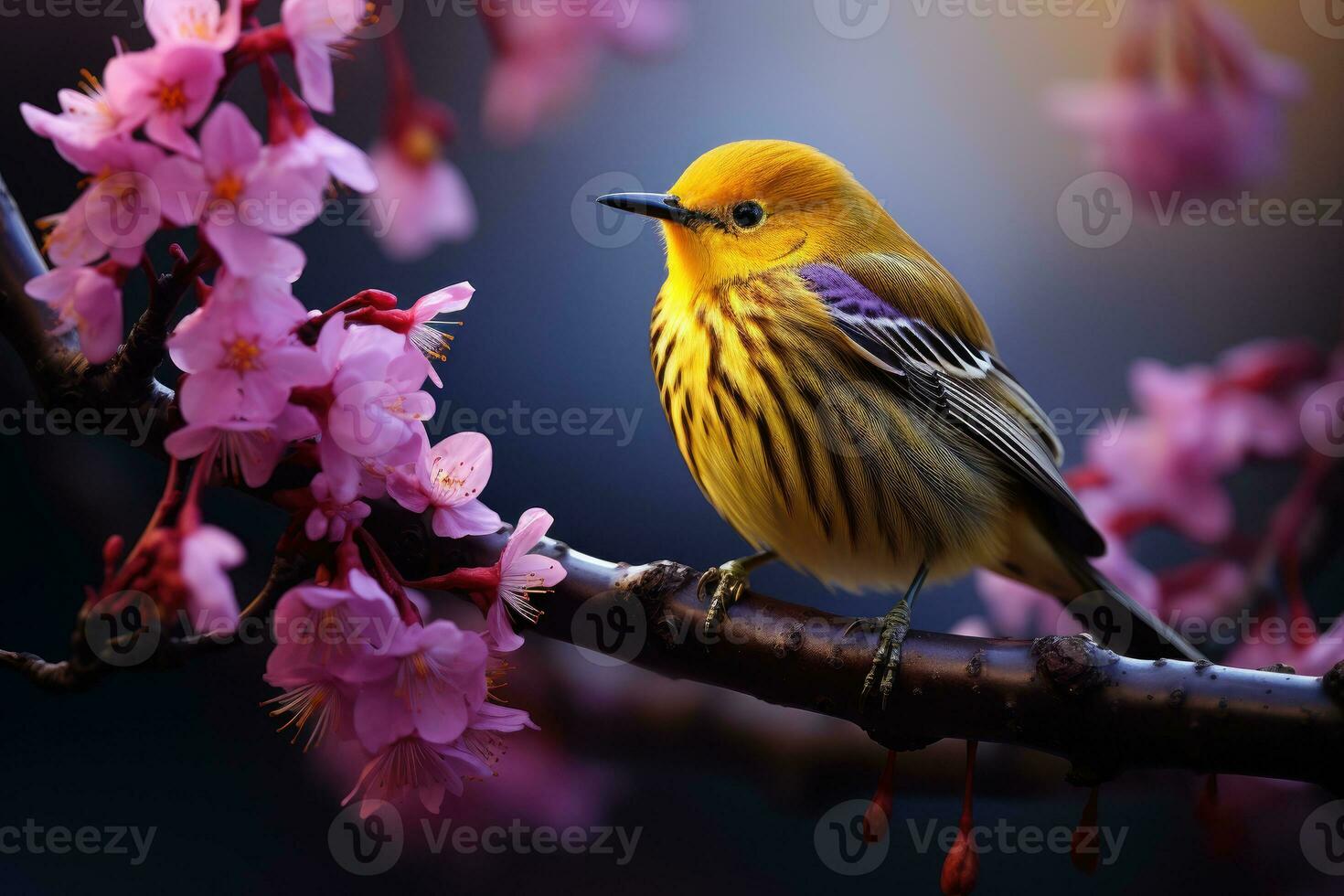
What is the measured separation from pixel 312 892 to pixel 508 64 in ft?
2.83

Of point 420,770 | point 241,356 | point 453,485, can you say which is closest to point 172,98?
point 241,356

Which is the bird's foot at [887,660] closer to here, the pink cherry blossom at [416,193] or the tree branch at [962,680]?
the tree branch at [962,680]

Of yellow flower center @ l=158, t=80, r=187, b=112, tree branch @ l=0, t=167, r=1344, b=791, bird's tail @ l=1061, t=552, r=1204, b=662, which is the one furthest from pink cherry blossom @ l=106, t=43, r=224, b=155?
bird's tail @ l=1061, t=552, r=1204, b=662

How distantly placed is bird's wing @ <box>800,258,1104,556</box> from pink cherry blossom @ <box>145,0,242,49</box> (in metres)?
0.50

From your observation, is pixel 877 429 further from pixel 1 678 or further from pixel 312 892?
pixel 1 678

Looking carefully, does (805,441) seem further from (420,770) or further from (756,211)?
(420,770)

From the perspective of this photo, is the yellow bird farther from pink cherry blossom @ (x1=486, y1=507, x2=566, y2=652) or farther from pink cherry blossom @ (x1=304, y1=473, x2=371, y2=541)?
pink cherry blossom @ (x1=304, y1=473, x2=371, y2=541)

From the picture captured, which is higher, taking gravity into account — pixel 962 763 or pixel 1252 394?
pixel 1252 394

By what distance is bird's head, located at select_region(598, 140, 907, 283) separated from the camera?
2.63ft

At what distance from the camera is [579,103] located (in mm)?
1094

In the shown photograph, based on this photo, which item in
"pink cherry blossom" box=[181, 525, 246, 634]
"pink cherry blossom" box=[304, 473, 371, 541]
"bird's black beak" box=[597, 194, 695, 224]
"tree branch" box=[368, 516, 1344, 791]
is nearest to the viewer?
"pink cherry blossom" box=[181, 525, 246, 634]

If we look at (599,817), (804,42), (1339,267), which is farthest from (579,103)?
(1339,267)

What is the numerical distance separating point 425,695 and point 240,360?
21cm

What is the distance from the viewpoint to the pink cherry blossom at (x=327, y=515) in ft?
1.65
